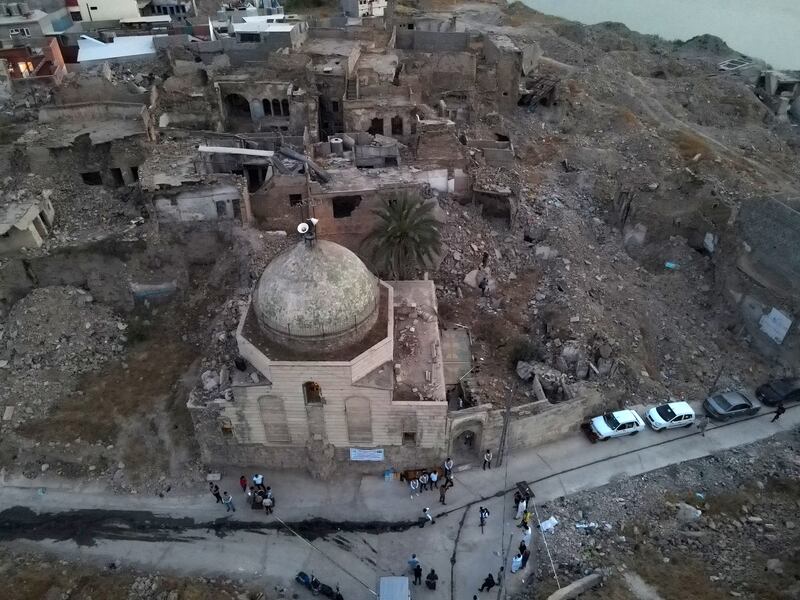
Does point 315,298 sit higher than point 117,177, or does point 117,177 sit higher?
point 315,298

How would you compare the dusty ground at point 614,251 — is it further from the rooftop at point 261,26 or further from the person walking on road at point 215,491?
the rooftop at point 261,26

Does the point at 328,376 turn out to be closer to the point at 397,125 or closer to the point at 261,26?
the point at 397,125

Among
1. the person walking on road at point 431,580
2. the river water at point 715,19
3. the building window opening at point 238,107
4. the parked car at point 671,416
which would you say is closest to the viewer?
the person walking on road at point 431,580

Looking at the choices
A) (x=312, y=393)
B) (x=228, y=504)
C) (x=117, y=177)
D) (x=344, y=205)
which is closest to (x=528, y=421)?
(x=312, y=393)

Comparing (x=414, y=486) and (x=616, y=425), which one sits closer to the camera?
(x=414, y=486)

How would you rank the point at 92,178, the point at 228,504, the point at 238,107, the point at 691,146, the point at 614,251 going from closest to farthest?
the point at 228,504 → the point at 614,251 → the point at 92,178 → the point at 238,107 → the point at 691,146

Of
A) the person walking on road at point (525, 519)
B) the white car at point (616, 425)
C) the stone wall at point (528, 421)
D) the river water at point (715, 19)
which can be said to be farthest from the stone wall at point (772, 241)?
the river water at point (715, 19)

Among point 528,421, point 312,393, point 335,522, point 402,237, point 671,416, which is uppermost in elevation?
point 402,237

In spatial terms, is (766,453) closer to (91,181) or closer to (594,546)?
(594,546)
